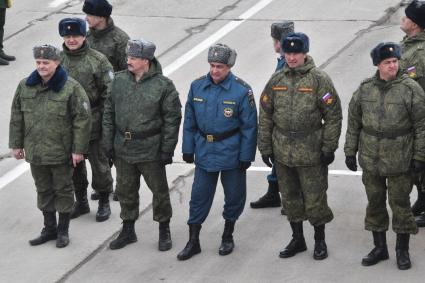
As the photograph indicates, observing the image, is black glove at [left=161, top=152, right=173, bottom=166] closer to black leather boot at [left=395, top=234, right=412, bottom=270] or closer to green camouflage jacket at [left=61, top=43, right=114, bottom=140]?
green camouflage jacket at [left=61, top=43, right=114, bottom=140]

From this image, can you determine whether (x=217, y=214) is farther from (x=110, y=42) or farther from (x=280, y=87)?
(x=110, y=42)

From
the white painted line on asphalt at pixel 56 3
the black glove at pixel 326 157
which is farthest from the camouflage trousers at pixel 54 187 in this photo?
the white painted line on asphalt at pixel 56 3

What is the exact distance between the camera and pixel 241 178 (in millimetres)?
9875

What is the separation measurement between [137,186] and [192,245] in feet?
2.58

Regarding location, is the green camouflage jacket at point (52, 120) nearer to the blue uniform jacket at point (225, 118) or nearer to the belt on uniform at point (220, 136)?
the blue uniform jacket at point (225, 118)

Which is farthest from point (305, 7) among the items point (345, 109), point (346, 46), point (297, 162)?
point (297, 162)

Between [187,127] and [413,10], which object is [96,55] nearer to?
[187,127]

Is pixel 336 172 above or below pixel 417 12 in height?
below

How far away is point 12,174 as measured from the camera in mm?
12406

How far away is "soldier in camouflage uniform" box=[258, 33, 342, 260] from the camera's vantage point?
9383mm

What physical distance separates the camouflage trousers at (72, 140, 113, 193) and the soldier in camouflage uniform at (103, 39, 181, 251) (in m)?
0.83

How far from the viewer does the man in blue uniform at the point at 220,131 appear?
9641 millimetres

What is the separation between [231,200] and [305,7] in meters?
8.41

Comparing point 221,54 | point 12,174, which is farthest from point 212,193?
point 12,174
